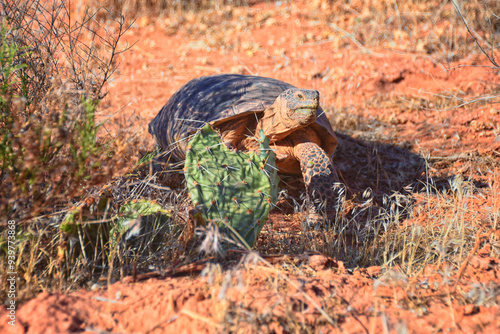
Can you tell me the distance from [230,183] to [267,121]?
159cm

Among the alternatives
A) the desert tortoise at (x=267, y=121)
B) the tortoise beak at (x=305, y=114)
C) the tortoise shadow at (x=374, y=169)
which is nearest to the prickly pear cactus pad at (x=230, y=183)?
the desert tortoise at (x=267, y=121)

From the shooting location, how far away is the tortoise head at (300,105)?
3.51 m

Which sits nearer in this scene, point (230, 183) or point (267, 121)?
point (230, 183)

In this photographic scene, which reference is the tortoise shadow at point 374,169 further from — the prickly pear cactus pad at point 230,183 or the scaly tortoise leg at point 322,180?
the prickly pear cactus pad at point 230,183

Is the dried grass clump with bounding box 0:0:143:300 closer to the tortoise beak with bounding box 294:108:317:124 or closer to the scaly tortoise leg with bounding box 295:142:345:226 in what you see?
the tortoise beak with bounding box 294:108:317:124

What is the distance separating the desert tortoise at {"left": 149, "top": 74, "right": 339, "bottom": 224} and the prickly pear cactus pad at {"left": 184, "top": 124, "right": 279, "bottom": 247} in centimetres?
88

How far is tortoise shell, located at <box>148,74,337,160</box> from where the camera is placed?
3.92m

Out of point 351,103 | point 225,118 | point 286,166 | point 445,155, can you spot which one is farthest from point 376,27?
point 225,118

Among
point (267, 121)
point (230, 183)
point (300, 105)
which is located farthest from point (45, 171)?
point (267, 121)

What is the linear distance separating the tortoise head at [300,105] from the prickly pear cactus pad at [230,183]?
106 cm

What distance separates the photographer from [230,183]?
2.48 metres

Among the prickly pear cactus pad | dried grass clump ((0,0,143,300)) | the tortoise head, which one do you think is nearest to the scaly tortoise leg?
the tortoise head

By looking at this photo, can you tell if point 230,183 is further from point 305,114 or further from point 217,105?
point 217,105

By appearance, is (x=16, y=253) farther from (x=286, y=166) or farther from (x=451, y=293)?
(x=286, y=166)
